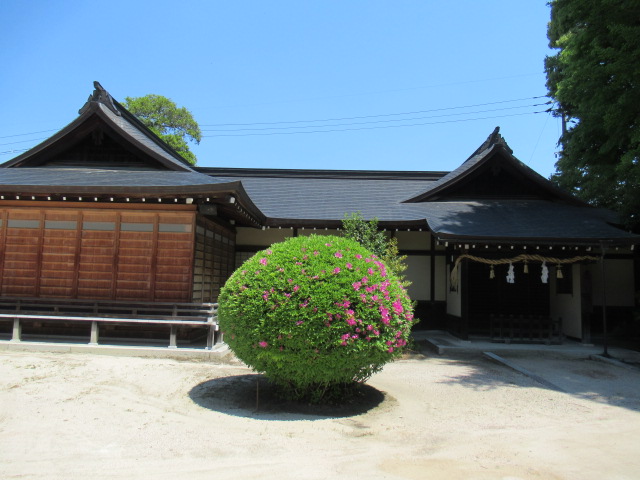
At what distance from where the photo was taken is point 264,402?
20.9ft

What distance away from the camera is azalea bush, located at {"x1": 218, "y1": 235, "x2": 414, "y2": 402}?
221 inches

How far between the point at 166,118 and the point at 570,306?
1125 inches

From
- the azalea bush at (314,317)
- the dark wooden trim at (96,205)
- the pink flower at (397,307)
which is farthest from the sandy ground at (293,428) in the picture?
the dark wooden trim at (96,205)

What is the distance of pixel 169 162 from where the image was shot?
1179 centimetres

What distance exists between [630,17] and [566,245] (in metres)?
5.49

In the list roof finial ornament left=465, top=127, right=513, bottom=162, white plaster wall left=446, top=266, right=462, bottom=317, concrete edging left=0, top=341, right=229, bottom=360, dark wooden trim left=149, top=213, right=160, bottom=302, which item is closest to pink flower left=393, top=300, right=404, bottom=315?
concrete edging left=0, top=341, right=229, bottom=360

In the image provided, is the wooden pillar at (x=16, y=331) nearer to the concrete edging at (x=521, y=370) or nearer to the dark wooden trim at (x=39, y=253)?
the dark wooden trim at (x=39, y=253)

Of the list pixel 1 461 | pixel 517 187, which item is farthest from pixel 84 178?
pixel 517 187

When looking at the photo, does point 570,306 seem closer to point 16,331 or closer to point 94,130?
point 16,331

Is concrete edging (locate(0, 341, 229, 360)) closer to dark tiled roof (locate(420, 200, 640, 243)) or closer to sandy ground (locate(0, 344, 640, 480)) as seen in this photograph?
sandy ground (locate(0, 344, 640, 480))

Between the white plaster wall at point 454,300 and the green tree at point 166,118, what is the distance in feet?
77.0

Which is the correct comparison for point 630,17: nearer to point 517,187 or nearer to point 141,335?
point 517,187

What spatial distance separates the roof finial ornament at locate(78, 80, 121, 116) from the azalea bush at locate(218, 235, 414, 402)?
27.1 feet

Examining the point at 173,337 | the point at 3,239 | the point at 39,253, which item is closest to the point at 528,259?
the point at 173,337
